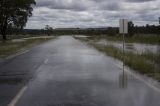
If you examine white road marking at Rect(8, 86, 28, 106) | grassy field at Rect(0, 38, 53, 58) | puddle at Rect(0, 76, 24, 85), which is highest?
white road marking at Rect(8, 86, 28, 106)

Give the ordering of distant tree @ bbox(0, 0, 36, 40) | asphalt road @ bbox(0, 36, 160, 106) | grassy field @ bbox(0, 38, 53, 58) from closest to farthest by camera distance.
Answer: asphalt road @ bbox(0, 36, 160, 106)
grassy field @ bbox(0, 38, 53, 58)
distant tree @ bbox(0, 0, 36, 40)

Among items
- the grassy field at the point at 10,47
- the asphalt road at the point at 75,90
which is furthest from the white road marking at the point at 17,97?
the grassy field at the point at 10,47

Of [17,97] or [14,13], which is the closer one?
[17,97]

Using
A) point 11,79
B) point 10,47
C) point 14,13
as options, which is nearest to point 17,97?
point 11,79

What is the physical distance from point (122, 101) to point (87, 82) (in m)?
3.92

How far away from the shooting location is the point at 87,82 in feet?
46.0

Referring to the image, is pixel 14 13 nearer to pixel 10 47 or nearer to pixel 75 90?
pixel 10 47

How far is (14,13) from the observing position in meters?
67.4

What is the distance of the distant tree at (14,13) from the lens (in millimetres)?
65125

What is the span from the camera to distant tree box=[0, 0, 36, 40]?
65.1m

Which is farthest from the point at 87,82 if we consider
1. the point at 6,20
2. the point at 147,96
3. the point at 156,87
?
the point at 6,20

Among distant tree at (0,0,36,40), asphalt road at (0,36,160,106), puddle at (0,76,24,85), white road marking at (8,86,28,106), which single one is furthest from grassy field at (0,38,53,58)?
white road marking at (8,86,28,106)

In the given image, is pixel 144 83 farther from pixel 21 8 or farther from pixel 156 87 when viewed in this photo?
pixel 21 8

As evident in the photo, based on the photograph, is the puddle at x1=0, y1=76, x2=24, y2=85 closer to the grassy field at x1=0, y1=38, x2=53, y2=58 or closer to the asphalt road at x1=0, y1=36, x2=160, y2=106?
the asphalt road at x1=0, y1=36, x2=160, y2=106
